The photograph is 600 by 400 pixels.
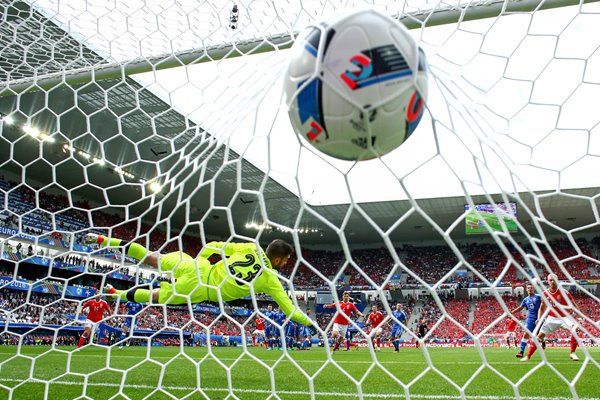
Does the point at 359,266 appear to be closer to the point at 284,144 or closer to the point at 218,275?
the point at 218,275

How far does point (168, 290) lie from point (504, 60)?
296 centimetres

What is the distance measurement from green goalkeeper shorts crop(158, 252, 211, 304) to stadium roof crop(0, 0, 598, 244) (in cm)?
30

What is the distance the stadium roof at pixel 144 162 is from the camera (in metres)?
3.39

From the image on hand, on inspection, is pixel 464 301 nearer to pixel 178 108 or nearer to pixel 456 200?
pixel 456 200

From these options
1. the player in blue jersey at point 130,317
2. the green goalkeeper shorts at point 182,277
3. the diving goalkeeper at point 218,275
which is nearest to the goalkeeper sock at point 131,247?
the diving goalkeeper at point 218,275

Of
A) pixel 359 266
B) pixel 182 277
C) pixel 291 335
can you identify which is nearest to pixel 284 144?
pixel 182 277

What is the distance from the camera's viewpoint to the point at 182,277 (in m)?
3.61

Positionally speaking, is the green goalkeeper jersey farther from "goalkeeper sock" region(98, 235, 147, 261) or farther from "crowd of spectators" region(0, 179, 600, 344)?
"crowd of spectators" region(0, 179, 600, 344)

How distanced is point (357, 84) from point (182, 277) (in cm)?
225

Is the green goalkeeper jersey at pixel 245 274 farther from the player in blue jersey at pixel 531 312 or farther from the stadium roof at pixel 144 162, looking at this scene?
the player in blue jersey at pixel 531 312

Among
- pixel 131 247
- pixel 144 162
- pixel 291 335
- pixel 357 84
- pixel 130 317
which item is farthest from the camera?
pixel 291 335

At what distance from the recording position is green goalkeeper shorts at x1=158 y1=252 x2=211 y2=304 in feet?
11.3

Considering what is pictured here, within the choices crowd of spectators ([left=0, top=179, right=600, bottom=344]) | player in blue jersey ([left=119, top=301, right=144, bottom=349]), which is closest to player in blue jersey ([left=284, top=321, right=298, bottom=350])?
crowd of spectators ([left=0, top=179, right=600, bottom=344])

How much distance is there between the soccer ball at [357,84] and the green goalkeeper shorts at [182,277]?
1.54 meters
